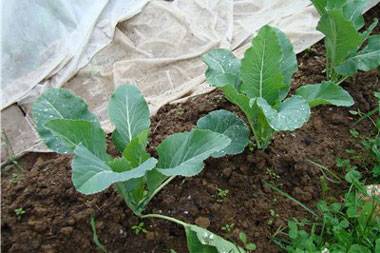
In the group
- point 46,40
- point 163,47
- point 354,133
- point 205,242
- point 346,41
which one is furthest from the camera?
point 163,47

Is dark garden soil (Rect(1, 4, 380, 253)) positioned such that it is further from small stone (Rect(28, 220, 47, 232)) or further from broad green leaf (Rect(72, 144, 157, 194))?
broad green leaf (Rect(72, 144, 157, 194))

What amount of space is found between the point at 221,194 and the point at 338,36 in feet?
2.99

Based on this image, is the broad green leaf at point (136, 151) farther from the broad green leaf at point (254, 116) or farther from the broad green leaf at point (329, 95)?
the broad green leaf at point (329, 95)

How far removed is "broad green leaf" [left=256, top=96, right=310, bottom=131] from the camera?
6.82 feet

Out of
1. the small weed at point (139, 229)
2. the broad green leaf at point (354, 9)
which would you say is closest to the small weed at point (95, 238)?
the small weed at point (139, 229)

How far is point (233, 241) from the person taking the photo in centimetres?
219

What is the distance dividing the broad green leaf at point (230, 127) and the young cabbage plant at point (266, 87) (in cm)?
6

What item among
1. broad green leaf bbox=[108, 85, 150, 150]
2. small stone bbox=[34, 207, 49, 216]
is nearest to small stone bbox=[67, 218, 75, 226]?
small stone bbox=[34, 207, 49, 216]

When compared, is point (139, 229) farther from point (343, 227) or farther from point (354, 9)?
point (354, 9)

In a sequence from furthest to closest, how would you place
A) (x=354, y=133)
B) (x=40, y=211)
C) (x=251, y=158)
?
(x=354, y=133)
(x=251, y=158)
(x=40, y=211)

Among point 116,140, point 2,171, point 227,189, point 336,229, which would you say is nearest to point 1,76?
point 2,171

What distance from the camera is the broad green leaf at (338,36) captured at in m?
2.46

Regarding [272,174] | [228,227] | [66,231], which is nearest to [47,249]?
[66,231]

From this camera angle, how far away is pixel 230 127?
238 cm
